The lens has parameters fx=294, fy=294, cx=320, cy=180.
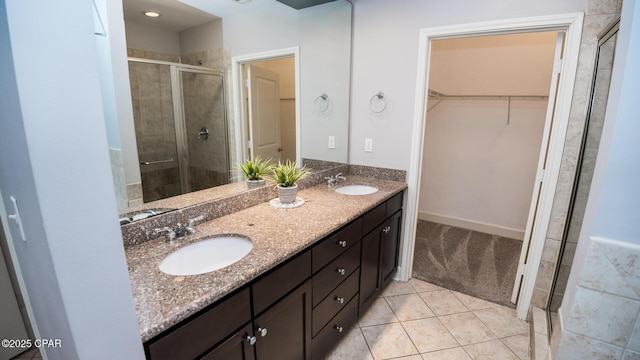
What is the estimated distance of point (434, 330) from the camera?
2016 millimetres

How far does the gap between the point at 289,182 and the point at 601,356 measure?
5.22 feet

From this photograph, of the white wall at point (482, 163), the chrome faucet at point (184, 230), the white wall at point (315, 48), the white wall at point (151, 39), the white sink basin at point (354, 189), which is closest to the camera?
the white wall at point (151, 39)

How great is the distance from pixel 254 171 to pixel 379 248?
1.06 m

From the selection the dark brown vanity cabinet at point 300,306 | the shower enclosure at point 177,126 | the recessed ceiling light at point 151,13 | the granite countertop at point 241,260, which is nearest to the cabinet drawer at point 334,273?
the dark brown vanity cabinet at point 300,306

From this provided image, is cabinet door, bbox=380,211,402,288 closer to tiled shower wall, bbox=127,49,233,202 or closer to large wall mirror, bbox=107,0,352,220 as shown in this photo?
large wall mirror, bbox=107,0,352,220

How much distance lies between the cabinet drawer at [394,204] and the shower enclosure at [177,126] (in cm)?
120

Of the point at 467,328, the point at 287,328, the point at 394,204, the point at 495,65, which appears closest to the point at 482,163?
the point at 495,65

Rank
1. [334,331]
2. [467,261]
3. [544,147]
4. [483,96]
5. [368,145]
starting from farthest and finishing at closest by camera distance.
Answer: [483,96] → [467,261] → [368,145] → [544,147] → [334,331]

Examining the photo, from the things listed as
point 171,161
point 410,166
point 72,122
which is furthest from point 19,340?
point 410,166

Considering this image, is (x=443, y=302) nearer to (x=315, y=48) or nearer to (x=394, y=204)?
(x=394, y=204)

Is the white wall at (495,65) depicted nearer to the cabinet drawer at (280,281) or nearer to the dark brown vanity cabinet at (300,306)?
the dark brown vanity cabinet at (300,306)

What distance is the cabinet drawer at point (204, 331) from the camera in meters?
0.83

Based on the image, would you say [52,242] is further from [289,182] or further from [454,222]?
[454,222]

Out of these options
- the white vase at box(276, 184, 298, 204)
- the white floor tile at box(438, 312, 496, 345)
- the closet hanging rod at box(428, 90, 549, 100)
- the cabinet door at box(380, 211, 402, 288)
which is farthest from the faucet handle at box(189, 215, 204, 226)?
the closet hanging rod at box(428, 90, 549, 100)
